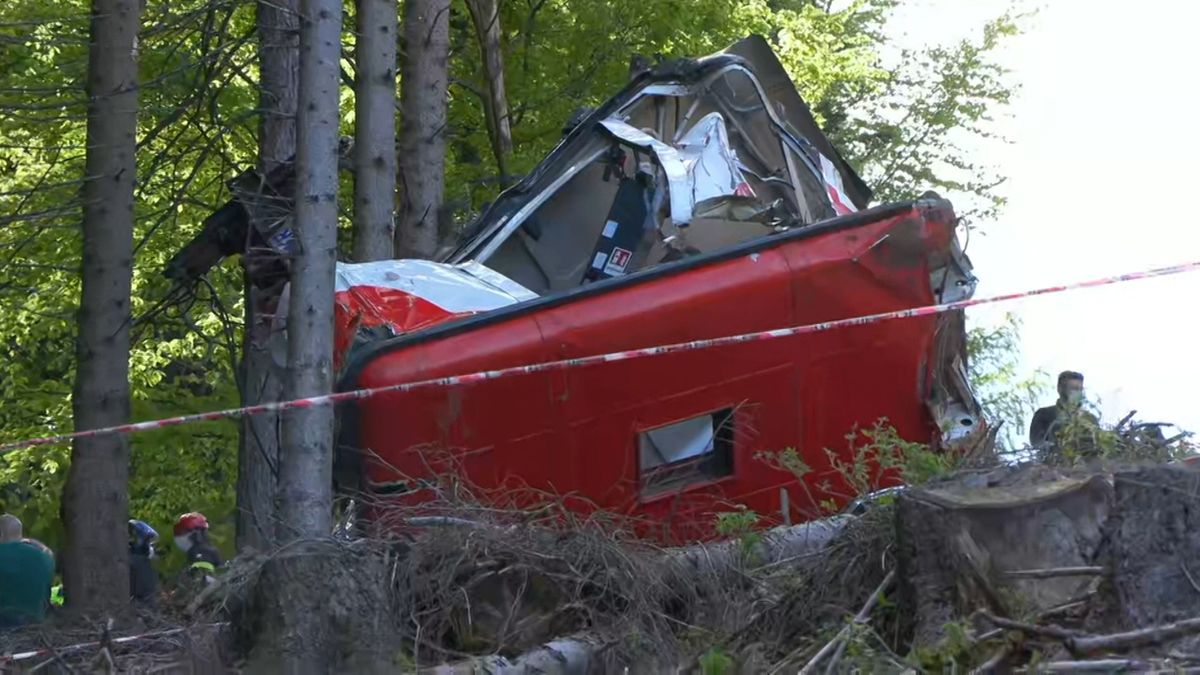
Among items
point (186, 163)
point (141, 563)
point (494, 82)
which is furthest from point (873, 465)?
point (494, 82)

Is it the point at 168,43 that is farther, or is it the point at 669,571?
the point at 168,43

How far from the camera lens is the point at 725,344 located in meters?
8.63

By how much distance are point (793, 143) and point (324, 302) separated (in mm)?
3854

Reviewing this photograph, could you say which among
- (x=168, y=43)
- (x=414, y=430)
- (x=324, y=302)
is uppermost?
(x=168, y=43)

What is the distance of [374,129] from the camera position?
1223 cm

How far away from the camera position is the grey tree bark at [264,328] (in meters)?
11.6

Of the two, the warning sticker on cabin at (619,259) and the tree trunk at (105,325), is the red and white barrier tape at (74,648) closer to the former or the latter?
the warning sticker on cabin at (619,259)

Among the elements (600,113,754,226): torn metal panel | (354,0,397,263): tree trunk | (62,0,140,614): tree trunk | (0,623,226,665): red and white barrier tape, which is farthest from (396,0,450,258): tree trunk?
(0,623,226,665): red and white barrier tape

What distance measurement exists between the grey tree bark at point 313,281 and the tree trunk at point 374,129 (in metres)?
3.59

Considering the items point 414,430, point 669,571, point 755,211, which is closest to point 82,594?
point 414,430

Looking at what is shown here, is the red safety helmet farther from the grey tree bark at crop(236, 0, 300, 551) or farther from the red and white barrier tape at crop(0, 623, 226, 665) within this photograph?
the red and white barrier tape at crop(0, 623, 226, 665)

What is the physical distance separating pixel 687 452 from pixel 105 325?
15.8ft

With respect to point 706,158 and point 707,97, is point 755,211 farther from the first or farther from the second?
point 707,97

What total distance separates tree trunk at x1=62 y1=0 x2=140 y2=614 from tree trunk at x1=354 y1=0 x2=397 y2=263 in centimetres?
149
